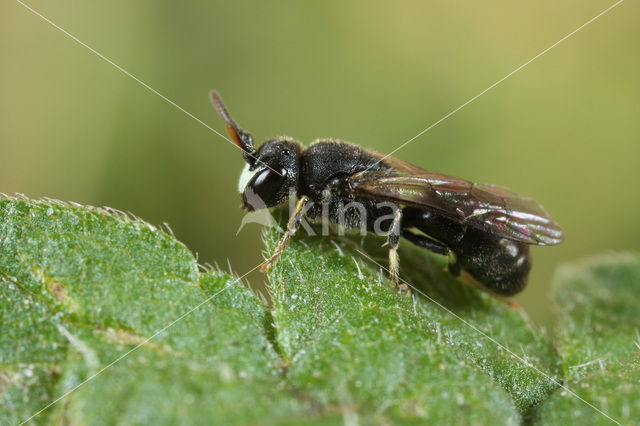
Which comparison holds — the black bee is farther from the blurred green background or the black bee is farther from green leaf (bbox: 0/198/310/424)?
the blurred green background

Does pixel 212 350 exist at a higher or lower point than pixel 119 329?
lower

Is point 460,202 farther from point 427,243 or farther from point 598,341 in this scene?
point 598,341

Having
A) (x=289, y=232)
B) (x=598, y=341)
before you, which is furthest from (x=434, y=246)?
(x=598, y=341)

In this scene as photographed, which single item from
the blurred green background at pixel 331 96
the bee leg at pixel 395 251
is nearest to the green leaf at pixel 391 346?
the bee leg at pixel 395 251

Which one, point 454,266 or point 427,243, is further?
point 454,266

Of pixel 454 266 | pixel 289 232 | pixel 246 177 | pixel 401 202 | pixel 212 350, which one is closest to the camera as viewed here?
pixel 212 350

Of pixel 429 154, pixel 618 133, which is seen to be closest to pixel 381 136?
pixel 429 154

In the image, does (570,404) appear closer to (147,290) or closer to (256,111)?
(147,290)

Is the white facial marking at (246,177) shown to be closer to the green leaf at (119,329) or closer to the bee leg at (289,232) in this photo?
the bee leg at (289,232)
